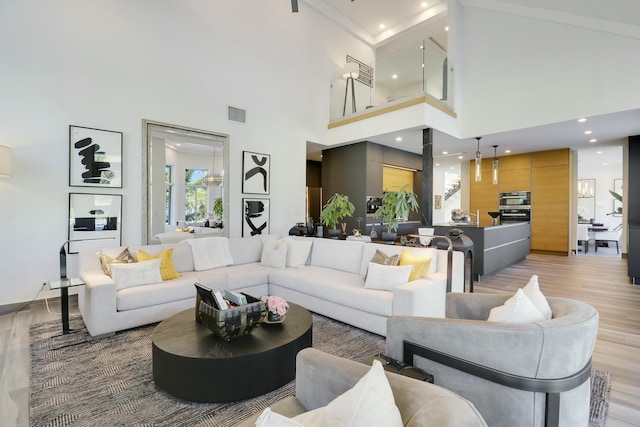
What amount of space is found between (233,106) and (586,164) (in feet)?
44.0

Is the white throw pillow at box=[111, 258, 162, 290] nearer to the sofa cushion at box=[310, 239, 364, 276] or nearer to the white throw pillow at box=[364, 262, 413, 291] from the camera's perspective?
the sofa cushion at box=[310, 239, 364, 276]

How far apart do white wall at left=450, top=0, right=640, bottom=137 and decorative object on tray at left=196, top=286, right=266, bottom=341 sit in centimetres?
631

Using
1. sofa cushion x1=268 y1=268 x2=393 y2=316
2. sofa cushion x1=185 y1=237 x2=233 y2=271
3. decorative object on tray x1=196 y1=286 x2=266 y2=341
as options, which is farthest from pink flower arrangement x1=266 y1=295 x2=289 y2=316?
sofa cushion x1=185 y1=237 x2=233 y2=271

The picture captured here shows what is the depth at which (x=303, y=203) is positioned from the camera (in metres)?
6.86

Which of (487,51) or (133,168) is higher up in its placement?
(487,51)

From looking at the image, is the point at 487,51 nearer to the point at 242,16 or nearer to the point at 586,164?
the point at 242,16

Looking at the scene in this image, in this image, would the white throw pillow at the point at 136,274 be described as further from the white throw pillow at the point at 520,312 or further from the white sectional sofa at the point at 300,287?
the white throw pillow at the point at 520,312

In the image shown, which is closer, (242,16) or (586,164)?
(242,16)

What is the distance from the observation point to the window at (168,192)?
4895mm

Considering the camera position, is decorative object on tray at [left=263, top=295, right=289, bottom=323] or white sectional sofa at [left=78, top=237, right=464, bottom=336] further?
white sectional sofa at [left=78, top=237, right=464, bottom=336]

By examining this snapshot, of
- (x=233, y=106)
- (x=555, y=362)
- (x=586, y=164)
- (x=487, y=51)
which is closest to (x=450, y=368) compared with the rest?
(x=555, y=362)

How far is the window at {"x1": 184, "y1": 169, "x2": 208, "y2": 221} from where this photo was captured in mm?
5191

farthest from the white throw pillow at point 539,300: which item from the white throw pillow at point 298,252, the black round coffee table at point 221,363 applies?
the white throw pillow at point 298,252

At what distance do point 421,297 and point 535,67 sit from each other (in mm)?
5644
